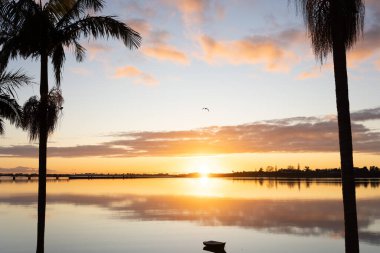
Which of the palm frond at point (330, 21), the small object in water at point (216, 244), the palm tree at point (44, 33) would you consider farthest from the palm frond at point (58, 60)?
the small object in water at point (216, 244)

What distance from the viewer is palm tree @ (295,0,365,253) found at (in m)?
11.6

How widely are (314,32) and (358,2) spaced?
5.04 feet

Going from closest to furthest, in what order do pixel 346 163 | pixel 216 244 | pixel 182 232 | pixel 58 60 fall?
pixel 346 163
pixel 58 60
pixel 216 244
pixel 182 232

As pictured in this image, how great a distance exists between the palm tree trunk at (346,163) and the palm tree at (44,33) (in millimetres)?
8371

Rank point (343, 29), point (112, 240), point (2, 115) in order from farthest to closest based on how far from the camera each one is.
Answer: point (112, 240)
point (2, 115)
point (343, 29)

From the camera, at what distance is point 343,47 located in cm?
1238

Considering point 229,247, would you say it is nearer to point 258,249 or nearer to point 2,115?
point 258,249

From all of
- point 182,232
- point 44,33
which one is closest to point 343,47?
point 44,33

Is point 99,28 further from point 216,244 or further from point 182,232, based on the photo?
point 182,232

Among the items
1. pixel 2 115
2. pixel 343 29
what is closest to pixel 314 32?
pixel 343 29

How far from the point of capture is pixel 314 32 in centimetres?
1291

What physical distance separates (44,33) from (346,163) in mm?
11492

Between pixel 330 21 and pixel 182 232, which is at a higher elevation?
pixel 330 21

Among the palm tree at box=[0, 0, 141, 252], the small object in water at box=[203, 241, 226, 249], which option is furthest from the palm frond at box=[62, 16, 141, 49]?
the small object in water at box=[203, 241, 226, 249]
